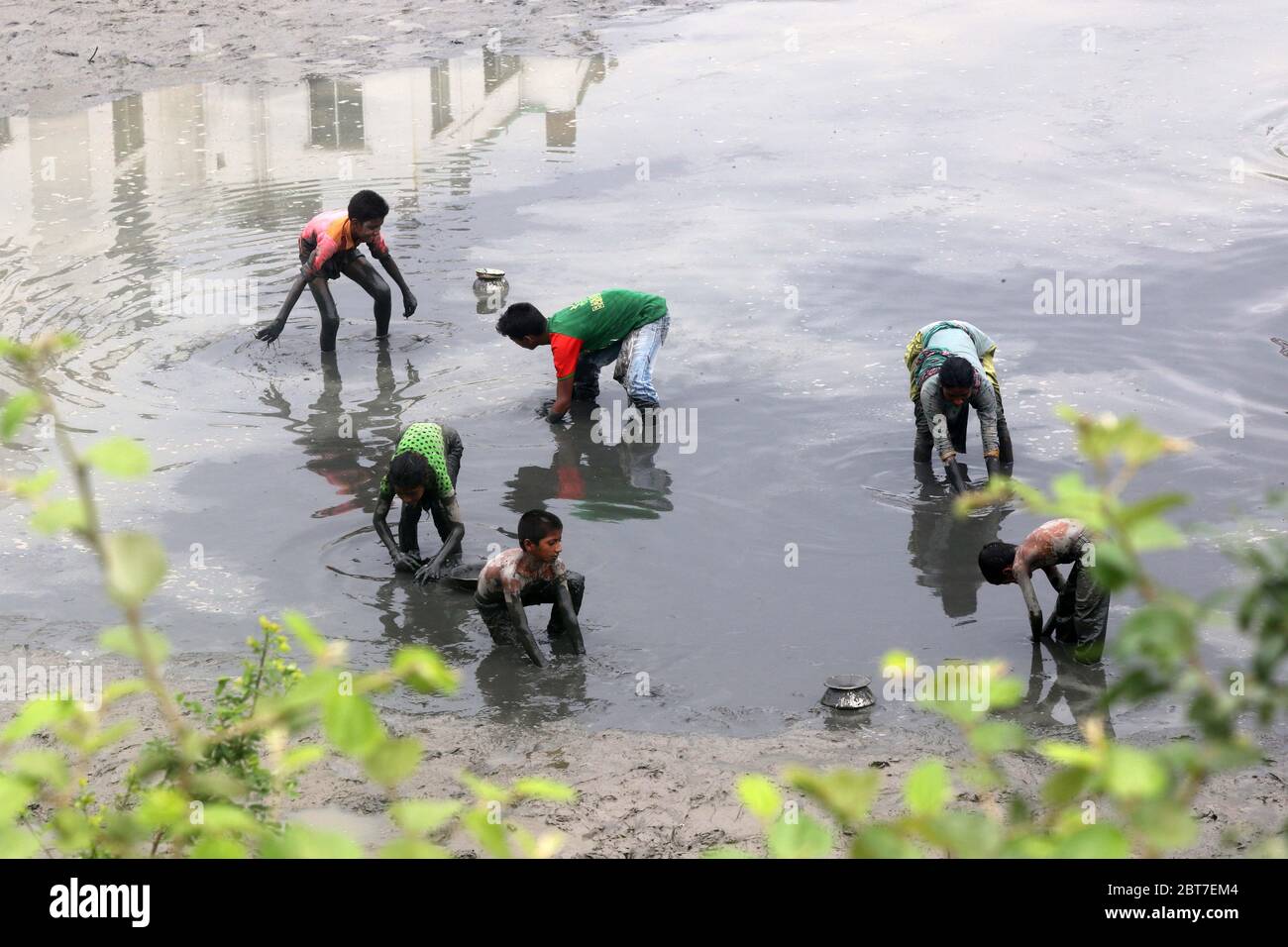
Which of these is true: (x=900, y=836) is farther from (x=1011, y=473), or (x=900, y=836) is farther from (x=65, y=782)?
(x=1011, y=473)

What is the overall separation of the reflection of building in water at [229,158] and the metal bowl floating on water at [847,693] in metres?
7.64

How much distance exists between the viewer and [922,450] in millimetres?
9305

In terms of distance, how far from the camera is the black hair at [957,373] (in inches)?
329

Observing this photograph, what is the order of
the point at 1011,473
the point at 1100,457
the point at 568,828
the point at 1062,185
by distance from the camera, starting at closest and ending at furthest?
the point at 1100,457 → the point at 568,828 → the point at 1011,473 → the point at 1062,185

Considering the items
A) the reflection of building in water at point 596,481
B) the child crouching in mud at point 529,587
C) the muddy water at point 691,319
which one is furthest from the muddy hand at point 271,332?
the child crouching in mud at point 529,587

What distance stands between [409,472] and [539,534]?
1.12 metres

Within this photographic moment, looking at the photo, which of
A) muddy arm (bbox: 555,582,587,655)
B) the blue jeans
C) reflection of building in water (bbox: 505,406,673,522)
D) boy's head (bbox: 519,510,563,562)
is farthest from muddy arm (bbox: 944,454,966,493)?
boy's head (bbox: 519,510,563,562)

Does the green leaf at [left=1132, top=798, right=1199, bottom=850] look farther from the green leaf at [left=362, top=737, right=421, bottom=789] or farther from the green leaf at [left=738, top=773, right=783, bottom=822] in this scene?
the green leaf at [left=362, top=737, right=421, bottom=789]

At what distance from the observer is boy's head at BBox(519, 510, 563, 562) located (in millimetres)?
6910

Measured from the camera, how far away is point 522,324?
960cm

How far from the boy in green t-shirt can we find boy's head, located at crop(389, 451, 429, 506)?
6.90 ft

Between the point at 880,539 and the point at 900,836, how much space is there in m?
6.91

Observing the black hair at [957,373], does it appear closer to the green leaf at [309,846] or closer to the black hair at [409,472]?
the black hair at [409,472]

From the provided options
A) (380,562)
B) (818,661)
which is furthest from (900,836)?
(380,562)
